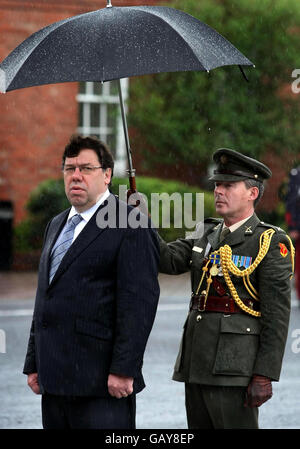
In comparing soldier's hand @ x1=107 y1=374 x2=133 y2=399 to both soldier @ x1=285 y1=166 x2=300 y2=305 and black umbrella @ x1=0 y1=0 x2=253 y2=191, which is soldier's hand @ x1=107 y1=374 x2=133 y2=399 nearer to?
black umbrella @ x1=0 y1=0 x2=253 y2=191

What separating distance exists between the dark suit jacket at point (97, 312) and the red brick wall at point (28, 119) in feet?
50.9

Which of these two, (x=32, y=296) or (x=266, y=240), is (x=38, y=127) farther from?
(x=266, y=240)

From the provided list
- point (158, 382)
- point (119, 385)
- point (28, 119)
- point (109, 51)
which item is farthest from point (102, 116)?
point (119, 385)

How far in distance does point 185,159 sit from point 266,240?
15580 millimetres

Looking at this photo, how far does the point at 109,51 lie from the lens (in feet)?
15.2

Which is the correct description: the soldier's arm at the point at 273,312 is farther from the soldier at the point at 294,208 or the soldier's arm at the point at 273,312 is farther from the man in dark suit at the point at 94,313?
the soldier at the point at 294,208

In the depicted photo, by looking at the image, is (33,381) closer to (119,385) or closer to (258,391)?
(119,385)

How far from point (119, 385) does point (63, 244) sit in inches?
27.9

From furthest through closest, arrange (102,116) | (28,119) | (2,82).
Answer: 1. (102,116)
2. (28,119)
3. (2,82)

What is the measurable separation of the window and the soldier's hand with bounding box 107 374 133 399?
16.5m

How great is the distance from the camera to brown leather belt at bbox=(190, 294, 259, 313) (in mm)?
4629

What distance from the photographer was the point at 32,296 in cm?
1482
